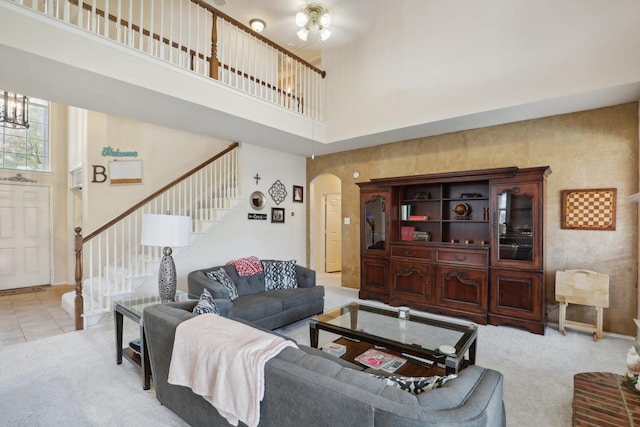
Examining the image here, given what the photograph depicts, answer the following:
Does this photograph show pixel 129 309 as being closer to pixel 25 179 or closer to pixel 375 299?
pixel 375 299

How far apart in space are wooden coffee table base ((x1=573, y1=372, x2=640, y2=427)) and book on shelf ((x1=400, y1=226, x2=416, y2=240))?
3095mm

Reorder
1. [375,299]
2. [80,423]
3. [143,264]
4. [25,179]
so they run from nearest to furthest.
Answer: [80,423], [143,264], [375,299], [25,179]

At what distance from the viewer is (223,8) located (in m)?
5.29

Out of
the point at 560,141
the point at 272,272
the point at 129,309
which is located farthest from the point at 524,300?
the point at 129,309

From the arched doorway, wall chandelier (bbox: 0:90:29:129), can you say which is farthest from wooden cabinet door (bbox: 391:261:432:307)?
wall chandelier (bbox: 0:90:29:129)

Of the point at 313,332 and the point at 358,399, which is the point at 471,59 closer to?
the point at 313,332

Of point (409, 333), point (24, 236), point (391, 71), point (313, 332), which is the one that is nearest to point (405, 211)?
point (391, 71)

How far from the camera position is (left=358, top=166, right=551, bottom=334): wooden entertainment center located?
3.75 meters

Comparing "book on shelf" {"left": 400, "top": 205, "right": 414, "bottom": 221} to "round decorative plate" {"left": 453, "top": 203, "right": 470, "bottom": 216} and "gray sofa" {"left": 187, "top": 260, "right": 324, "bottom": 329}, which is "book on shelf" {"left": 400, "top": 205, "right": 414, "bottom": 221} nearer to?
"round decorative plate" {"left": 453, "top": 203, "right": 470, "bottom": 216}

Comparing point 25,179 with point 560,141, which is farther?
point 25,179

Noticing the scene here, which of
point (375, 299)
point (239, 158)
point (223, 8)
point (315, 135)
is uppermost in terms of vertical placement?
point (223, 8)

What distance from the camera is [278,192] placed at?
6094mm

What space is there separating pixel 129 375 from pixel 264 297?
1479mm

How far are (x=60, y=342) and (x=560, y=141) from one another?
6324mm
